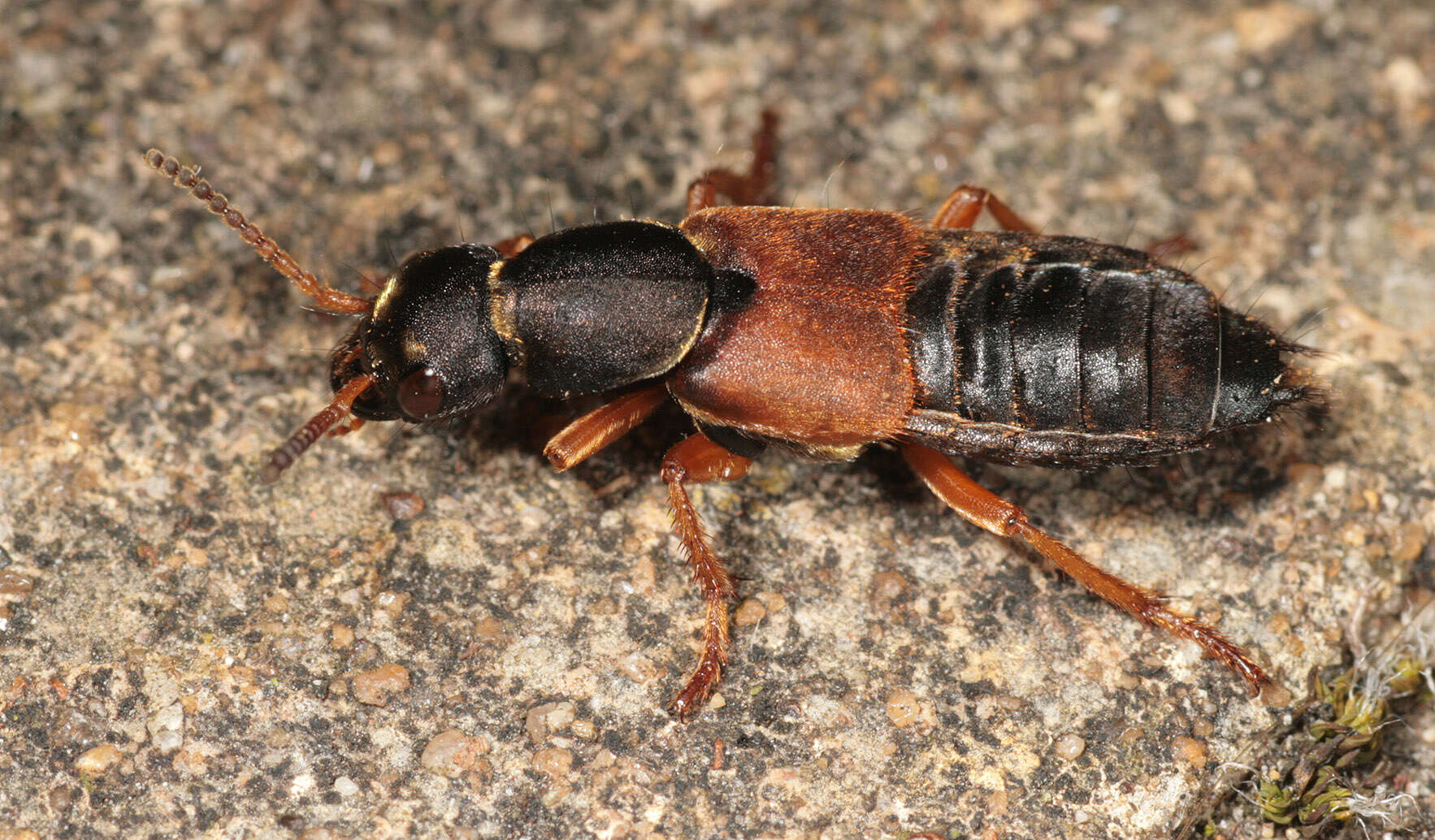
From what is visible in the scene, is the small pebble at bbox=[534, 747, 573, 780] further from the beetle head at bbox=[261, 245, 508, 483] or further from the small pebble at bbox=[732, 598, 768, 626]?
the beetle head at bbox=[261, 245, 508, 483]

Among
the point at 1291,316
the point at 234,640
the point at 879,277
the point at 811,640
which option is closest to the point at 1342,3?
the point at 1291,316

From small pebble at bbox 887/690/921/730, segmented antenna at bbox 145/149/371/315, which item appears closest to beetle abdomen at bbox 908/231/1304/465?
small pebble at bbox 887/690/921/730

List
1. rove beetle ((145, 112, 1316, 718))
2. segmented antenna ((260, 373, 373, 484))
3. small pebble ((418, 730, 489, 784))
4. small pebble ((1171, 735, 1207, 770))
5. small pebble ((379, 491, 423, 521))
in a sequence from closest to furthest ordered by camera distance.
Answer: segmented antenna ((260, 373, 373, 484)) → small pebble ((418, 730, 489, 784)) → small pebble ((1171, 735, 1207, 770)) → rove beetle ((145, 112, 1316, 718)) → small pebble ((379, 491, 423, 521))

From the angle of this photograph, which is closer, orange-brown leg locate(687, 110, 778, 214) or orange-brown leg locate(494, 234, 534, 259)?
orange-brown leg locate(494, 234, 534, 259)

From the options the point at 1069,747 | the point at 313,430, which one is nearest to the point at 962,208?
the point at 1069,747

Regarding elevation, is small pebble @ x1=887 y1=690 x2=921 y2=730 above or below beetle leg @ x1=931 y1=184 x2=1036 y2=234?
below

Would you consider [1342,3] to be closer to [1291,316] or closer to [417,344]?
[1291,316]

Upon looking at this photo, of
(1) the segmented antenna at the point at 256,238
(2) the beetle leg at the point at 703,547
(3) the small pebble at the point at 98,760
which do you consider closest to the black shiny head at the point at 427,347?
(1) the segmented antenna at the point at 256,238
